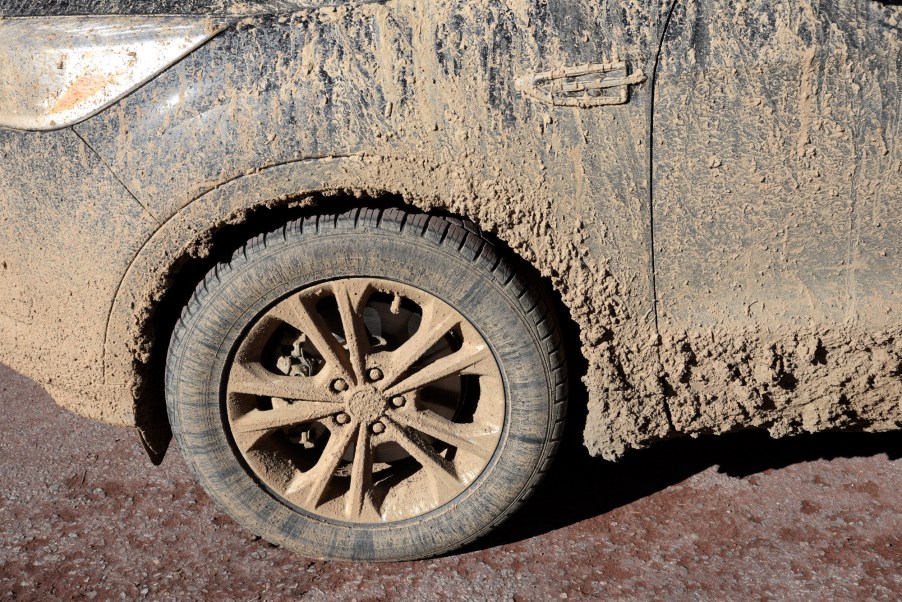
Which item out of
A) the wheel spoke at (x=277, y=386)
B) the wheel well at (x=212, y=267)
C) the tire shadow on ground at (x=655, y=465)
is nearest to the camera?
the wheel well at (x=212, y=267)

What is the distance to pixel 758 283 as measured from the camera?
2.12 meters

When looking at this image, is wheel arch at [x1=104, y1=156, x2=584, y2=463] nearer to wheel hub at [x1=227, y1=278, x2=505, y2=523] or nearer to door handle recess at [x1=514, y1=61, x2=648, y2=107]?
wheel hub at [x1=227, y1=278, x2=505, y2=523]

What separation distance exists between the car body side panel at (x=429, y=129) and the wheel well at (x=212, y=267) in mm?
77

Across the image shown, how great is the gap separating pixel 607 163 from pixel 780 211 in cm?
43

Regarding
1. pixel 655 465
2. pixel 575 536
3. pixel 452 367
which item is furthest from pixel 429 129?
pixel 655 465

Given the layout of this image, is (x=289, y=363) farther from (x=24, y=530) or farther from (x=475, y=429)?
(x=24, y=530)

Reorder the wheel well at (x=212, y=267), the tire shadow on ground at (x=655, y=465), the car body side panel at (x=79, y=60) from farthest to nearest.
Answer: the tire shadow on ground at (x=655, y=465) < the wheel well at (x=212, y=267) < the car body side panel at (x=79, y=60)

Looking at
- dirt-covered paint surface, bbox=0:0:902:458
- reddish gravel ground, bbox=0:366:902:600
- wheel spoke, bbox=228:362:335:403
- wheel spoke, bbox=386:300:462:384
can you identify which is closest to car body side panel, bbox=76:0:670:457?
dirt-covered paint surface, bbox=0:0:902:458

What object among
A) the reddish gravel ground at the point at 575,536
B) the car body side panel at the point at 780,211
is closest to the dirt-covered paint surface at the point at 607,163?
the car body side panel at the point at 780,211

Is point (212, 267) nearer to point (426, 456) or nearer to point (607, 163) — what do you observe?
point (426, 456)

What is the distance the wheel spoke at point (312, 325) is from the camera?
228 centimetres

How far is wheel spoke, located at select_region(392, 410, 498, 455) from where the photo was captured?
2398 millimetres

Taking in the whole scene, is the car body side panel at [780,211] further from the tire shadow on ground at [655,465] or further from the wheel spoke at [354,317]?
the wheel spoke at [354,317]

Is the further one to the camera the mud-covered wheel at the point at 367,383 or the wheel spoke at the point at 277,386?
the wheel spoke at the point at 277,386
